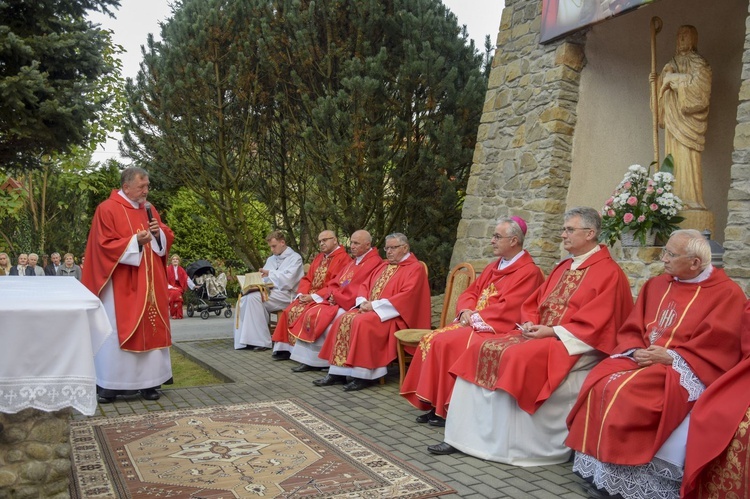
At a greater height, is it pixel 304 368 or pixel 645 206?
pixel 645 206

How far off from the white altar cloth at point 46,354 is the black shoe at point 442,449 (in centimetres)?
235

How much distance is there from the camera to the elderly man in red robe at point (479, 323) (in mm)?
5406

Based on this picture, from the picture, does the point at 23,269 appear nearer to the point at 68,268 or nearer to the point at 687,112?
the point at 68,268

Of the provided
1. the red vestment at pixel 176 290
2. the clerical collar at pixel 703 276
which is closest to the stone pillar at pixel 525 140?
the clerical collar at pixel 703 276

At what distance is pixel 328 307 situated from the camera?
791 cm

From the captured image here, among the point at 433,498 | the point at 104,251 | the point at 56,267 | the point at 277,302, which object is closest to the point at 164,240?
the point at 104,251

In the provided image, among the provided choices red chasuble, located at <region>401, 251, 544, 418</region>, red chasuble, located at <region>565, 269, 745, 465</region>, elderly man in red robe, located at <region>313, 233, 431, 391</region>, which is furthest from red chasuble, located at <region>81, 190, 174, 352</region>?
red chasuble, located at <region>565, 269, 745, 465</region>

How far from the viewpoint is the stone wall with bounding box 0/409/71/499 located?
326 centimetres

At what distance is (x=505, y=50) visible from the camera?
835 cm

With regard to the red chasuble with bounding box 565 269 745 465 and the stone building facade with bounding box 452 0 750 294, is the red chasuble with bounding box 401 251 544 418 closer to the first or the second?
the red chasuble with bounding box 565 269 745 465

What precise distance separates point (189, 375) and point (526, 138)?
177 inches

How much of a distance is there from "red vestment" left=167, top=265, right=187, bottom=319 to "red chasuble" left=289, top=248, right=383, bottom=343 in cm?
764

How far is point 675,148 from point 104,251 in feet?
17.1

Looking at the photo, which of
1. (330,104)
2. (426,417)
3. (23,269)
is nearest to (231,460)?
(426,417)
